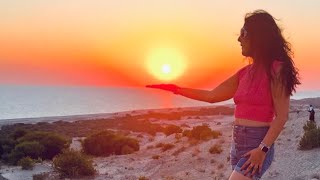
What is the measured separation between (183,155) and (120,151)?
760 cm

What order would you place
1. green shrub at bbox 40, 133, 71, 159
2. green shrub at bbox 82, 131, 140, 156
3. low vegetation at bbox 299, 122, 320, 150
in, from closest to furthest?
low vegetation at bbox 299, 122, 320, 150, green shrub at bbox 82, 131, 140, 156, green shrub at bbox 40, 133, 71, 159

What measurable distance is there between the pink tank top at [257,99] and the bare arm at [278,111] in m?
0.05

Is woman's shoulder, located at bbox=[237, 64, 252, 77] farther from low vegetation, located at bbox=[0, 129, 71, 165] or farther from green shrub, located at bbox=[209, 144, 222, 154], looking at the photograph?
low vegetation, located at bbox=[0, 129, 71, 165]

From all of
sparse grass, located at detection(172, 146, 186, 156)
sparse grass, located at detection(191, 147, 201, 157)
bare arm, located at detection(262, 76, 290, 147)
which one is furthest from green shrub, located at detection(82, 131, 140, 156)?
bare arm, located at detection(262, 76, 290, 147)

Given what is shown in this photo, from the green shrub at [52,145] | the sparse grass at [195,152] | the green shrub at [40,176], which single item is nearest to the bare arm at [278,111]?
the green shrub at [40,176]

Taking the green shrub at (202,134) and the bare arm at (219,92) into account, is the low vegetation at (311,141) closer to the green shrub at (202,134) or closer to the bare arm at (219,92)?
the green shrub at (202,134)

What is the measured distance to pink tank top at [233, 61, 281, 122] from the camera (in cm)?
351

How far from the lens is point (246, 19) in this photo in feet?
11.8

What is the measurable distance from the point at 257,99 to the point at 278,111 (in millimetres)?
174

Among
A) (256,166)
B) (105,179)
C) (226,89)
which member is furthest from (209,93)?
(105,179)

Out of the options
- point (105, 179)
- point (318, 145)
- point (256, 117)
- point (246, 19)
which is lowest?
point (105, 179)

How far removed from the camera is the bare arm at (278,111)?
342 cm

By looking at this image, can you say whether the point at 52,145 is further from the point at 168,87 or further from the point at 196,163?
the point at 168,87

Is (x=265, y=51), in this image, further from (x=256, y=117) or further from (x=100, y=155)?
(x=100, y=155)
